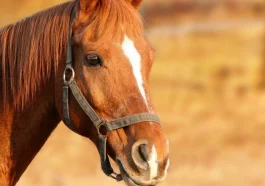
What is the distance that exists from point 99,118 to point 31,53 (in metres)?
0.58

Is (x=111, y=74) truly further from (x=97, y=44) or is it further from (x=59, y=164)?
(x=59, y=164)

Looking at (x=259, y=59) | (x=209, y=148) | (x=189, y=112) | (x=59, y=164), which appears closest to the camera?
(x=59, y=164)

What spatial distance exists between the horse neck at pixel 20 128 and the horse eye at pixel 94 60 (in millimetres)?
303

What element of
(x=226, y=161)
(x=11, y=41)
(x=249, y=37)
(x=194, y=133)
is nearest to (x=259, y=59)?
(x=249, y=37)

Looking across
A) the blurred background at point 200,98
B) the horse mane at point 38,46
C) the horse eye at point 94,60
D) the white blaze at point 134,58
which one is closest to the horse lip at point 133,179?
the white blaze at point 134,58

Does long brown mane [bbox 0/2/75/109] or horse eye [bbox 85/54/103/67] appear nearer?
horse eye [bbox 85/54/103/67]

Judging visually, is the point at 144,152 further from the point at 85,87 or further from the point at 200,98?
the point at 200,98

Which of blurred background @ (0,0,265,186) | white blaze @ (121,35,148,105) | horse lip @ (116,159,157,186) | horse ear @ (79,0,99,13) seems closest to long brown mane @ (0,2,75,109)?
horse ear @ (79,0,99,13)

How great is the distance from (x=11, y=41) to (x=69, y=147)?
25.8 ft

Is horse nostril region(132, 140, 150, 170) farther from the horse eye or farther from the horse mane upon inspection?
the horse mane

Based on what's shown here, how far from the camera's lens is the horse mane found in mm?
4242

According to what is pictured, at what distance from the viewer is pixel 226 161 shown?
11.9m

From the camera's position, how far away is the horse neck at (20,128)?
169 inches

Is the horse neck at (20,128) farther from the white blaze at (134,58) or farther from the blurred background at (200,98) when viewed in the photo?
the blurred background at (200,98)
